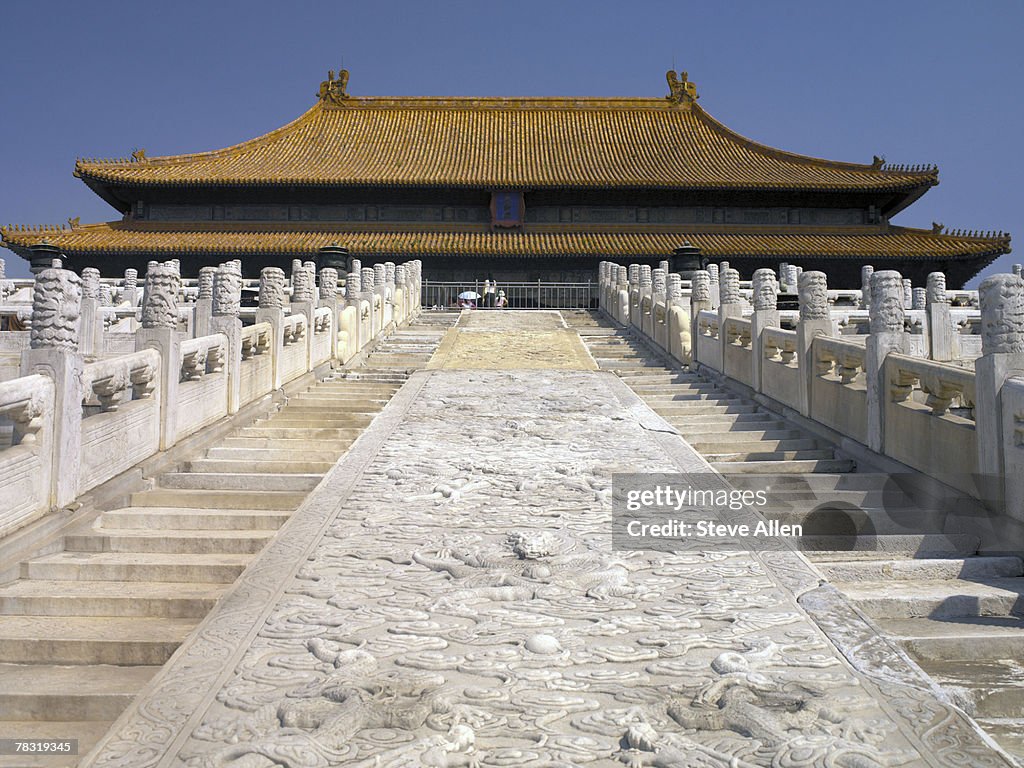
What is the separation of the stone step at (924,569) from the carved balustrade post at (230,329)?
5.85m

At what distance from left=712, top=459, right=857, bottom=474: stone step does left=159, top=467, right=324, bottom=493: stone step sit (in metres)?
3.40

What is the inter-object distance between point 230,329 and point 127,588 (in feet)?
13.7

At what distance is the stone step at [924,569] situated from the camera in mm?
4594

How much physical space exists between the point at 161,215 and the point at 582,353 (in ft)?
73.9

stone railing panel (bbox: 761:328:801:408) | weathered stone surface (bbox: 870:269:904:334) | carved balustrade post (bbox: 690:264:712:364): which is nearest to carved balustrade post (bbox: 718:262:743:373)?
carved balustrade post (bbox: 690:264:712:364)

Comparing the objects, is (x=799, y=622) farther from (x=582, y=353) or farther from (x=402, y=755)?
(x=582, y=353)

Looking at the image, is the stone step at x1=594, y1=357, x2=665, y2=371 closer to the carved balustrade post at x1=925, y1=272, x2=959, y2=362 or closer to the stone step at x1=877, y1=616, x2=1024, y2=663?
the carved balustrade post at x1=925, y1=272, x2=959, y2=362

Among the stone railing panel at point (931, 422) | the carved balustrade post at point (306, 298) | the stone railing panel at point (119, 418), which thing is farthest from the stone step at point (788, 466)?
the carved balustrade post at point (306, 298)

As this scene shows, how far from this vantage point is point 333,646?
3.53 metres

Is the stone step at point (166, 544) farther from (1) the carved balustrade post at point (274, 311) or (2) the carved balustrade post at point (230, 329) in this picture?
(1) the carved balustrade post at point (274, 311)

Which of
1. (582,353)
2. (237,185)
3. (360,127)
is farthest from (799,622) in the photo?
(360,127)

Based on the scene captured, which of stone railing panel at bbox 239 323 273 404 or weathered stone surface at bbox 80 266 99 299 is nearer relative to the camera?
stone railing panel at bbox 239 323 273 404

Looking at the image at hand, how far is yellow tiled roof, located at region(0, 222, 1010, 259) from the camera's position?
1043 inches

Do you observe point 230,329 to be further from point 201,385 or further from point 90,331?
point 90,331
